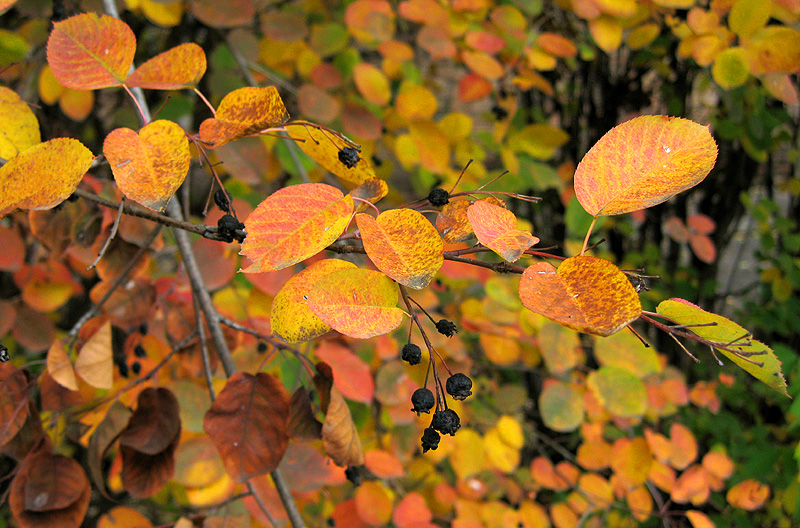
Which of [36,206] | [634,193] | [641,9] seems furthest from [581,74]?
[36,206]

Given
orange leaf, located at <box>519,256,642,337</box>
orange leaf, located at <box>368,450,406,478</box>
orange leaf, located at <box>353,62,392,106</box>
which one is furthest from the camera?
orange leaf, located at <box>353,62,392,106</box>

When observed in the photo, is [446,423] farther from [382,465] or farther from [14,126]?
[382,465]

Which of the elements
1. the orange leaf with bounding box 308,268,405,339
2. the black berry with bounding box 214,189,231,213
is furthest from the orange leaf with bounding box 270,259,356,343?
the black berry with bounding box 214,189,231,213

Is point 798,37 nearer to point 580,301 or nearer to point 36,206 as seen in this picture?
point 580,301

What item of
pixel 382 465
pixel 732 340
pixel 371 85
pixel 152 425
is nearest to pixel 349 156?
pixel 732 340

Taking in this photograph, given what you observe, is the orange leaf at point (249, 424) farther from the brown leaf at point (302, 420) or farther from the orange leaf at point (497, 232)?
the orange leaf at point (497, 232)

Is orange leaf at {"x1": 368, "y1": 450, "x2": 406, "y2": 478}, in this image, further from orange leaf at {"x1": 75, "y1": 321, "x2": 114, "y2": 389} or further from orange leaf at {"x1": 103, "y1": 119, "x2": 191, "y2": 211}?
orange leaf at {"x1": 103, "y1": 119, "x2": 191, "y2": 211}

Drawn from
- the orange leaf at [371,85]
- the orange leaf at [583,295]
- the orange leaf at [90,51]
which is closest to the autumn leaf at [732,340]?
the orange leaf at [583,295]
